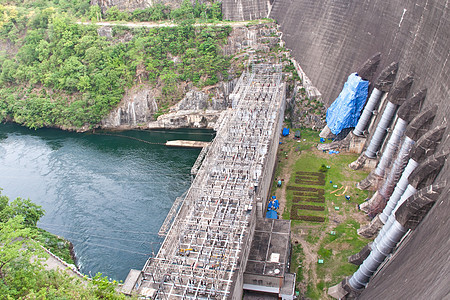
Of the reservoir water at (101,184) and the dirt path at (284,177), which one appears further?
the dirt path at (284,177)

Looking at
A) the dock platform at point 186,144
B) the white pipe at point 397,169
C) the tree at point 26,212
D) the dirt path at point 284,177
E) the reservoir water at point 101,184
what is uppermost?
the white pipe at point 397,169

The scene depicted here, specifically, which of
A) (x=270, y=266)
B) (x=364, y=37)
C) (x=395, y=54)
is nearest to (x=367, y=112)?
(x=395, y=54)

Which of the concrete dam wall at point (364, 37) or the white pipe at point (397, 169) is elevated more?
the concrete dam wall at point (364, 37)

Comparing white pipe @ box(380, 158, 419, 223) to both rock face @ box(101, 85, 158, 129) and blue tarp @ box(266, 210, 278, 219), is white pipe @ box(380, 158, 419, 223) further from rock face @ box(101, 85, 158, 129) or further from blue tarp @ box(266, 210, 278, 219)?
rock face @ box(101, 85, 158, 129)

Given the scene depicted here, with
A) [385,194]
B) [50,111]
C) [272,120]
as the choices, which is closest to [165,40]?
[50,111]

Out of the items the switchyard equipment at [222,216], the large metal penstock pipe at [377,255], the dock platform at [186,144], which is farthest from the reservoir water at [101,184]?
the large metal penstock pipe at [377,255]

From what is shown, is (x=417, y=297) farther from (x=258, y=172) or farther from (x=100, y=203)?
(x=100, y=203)

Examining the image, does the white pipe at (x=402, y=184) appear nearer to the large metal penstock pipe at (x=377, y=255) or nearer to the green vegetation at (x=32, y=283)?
the large metal penstock pipe at (x=377, y=255)
